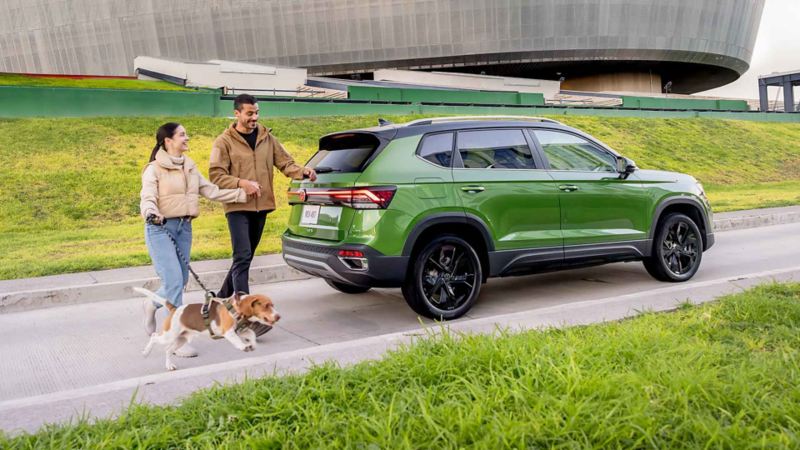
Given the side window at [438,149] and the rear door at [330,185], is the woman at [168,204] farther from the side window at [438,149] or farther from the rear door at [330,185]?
the side window at [438,149]

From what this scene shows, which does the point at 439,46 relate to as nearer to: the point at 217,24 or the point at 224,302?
the point at 217,24

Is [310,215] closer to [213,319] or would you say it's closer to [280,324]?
[280,324]

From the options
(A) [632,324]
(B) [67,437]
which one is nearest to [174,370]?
(B) [67,437]

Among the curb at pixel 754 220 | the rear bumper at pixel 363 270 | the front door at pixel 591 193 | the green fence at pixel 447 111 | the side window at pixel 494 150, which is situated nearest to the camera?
the rear bumper at pixel 363 270

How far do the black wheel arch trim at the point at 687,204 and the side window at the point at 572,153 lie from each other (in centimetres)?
71

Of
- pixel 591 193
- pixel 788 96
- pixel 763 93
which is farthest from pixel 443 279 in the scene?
pixel 763 93

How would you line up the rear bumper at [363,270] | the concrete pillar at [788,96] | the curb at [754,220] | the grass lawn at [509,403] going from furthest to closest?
1. the concrete pillar at [788,96]
2. the curb at [754,220]
3. the rear bumper at [363,270]
4. the grass lawn at [509,403]

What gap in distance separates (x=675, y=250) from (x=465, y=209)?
2962 millimetres

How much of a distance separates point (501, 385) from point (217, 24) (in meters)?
60.6

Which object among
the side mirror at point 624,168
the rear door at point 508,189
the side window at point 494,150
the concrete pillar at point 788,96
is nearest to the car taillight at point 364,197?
the rear door at point 508,189

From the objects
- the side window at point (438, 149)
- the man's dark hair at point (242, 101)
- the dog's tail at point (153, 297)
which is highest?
the man's dark hair at point (242, 101)

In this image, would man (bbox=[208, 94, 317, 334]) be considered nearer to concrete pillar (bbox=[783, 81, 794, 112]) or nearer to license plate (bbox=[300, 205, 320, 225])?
license plate (bbox=[300, 205, 320, 225])

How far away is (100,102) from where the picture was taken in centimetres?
2067

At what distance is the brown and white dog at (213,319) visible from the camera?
15.2 ft
